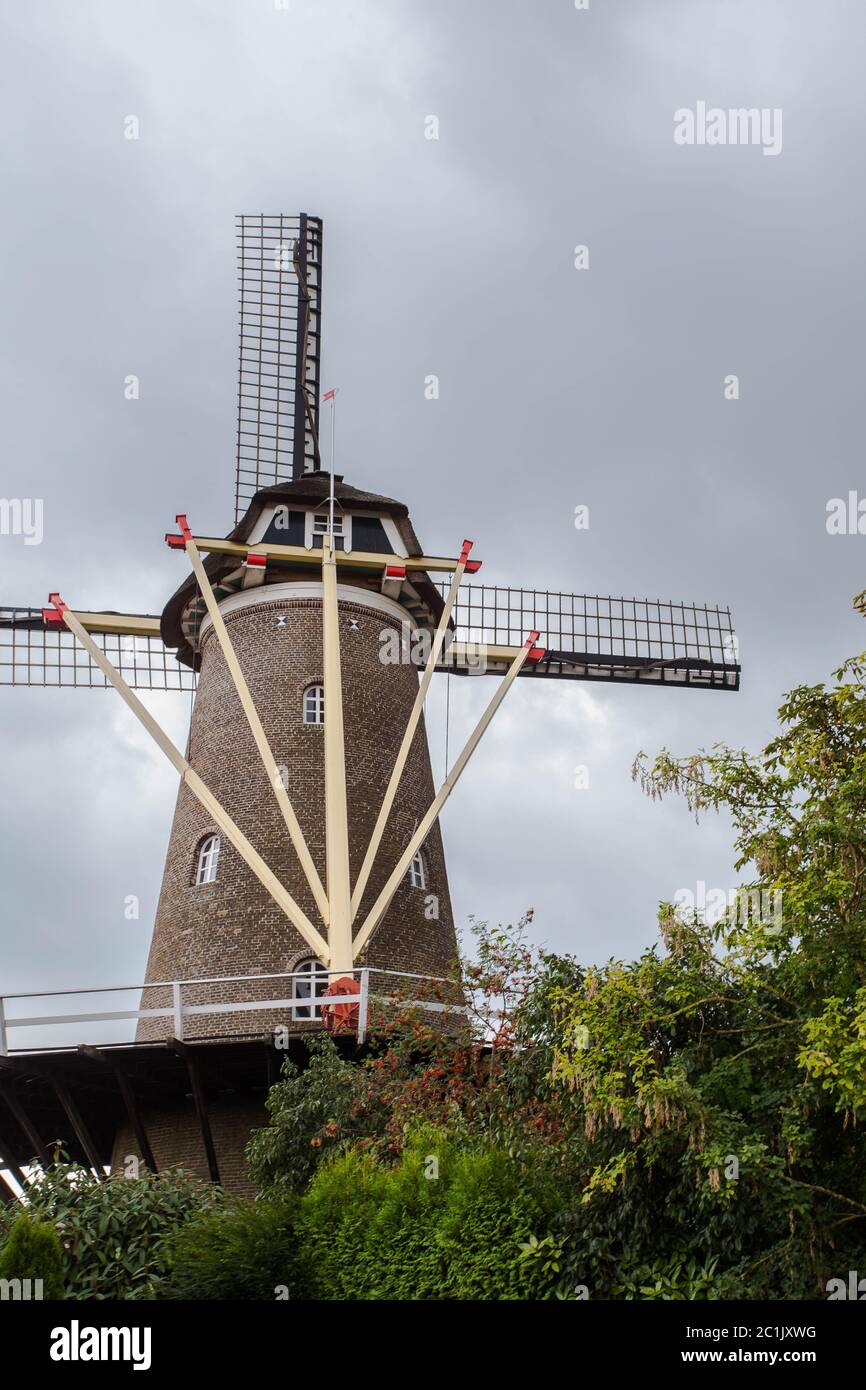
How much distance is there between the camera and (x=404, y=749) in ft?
73.5

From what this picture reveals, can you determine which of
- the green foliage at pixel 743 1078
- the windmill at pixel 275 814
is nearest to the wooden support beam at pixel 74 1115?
the windmill at pixel 275 814

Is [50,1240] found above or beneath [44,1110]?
beneath

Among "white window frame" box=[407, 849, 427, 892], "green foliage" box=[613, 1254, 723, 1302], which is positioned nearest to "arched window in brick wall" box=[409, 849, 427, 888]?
"white window frame" box=[407, 849, 427, 892]

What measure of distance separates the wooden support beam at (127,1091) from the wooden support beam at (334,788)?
2930mm

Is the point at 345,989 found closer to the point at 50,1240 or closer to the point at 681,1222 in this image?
the point at 50,1240

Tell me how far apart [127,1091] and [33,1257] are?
21.4 feet

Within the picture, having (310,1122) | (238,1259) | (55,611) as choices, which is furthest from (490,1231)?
(55,611)

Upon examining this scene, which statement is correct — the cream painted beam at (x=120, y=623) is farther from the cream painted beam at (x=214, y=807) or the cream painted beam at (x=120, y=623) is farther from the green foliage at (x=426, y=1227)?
the green foliage at (x=426, y=1227)

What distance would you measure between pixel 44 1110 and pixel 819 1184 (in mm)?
13511

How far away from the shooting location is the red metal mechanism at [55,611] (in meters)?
23.9

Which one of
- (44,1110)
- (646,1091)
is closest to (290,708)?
(44,1110)

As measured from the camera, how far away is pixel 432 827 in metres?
23.7

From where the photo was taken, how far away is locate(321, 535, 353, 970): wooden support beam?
64.3 ft
